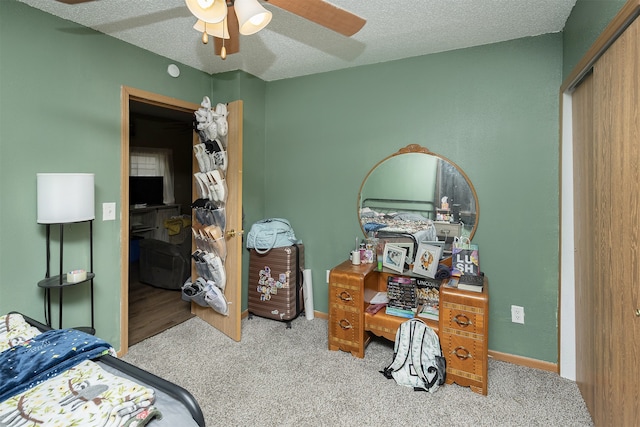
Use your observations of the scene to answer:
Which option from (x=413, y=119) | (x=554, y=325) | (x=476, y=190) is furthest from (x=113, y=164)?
(x=554, y=325)

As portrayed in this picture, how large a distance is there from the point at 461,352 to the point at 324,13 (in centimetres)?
217

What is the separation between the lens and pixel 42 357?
3.81 feet

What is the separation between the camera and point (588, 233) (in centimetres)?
190

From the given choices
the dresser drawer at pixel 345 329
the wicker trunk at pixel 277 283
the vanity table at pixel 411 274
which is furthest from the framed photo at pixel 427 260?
the wicker trunk at pixel 277 283

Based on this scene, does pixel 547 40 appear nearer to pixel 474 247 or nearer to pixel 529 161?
pixel 529 161

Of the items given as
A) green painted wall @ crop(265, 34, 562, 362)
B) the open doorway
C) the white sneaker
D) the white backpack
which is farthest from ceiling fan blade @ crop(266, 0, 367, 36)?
the open doorway

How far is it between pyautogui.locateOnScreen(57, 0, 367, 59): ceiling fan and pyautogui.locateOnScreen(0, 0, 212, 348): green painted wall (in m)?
0.90

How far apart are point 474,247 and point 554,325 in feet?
2.52

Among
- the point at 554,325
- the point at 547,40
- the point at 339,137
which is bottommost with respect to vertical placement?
the point at 554,325

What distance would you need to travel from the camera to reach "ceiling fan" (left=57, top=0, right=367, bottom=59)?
1.30 m

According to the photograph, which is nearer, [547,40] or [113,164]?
[547,40]

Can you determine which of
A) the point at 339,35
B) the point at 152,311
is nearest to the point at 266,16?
the point at 339,35

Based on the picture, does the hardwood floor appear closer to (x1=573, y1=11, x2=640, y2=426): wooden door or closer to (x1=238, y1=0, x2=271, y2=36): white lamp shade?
(x1=238, y1=0, x2=271, y2=36): white lamp shade

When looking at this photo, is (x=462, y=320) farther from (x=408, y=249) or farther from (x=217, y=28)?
(x=217, y=28)
